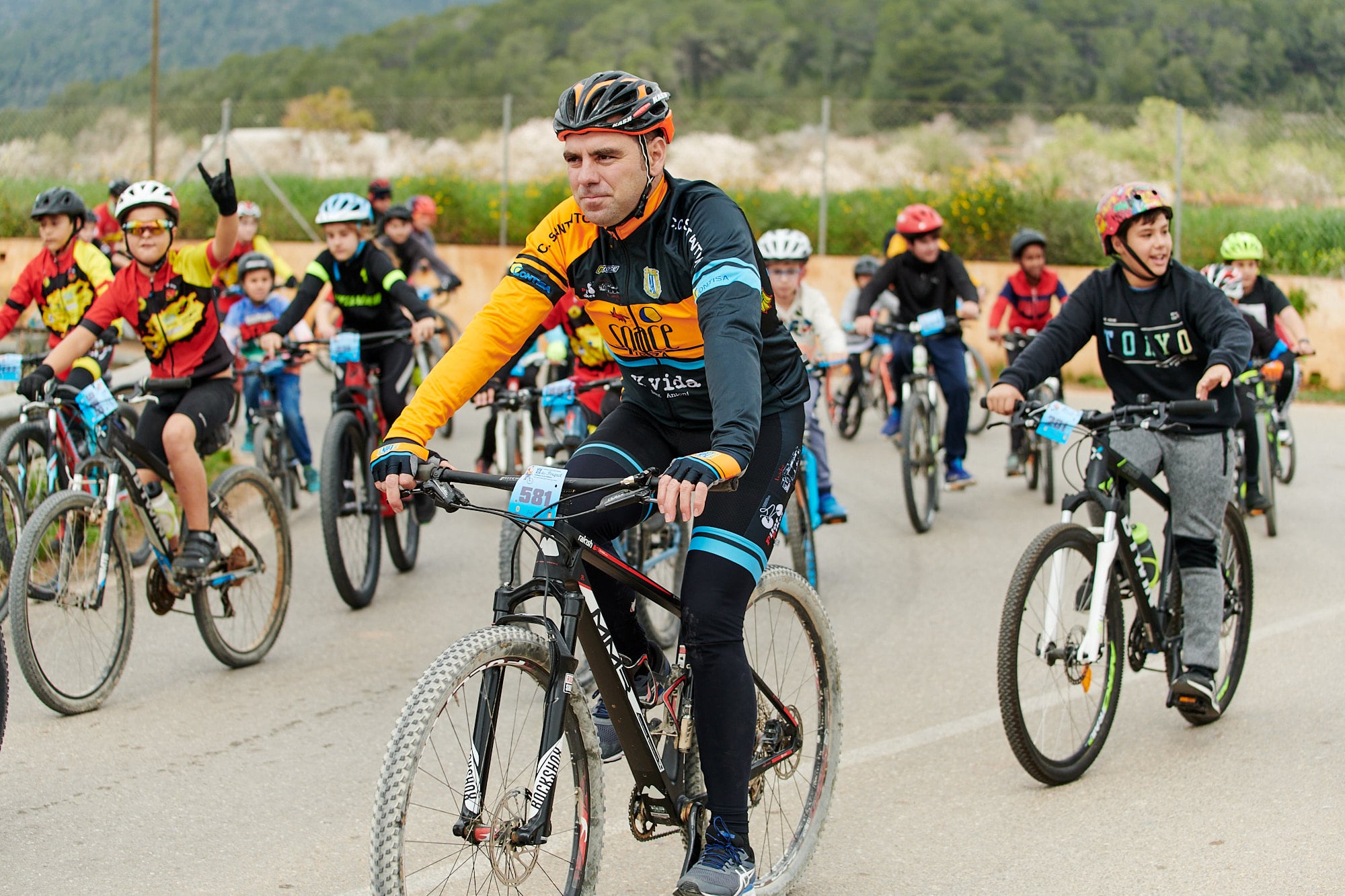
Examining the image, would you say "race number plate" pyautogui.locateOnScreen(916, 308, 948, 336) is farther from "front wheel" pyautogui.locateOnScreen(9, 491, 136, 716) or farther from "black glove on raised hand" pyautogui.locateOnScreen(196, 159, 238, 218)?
"front wheel" pyautogui.locateOnScreen(9, 491, 136, 716)

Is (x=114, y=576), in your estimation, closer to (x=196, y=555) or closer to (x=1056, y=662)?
(x=196, y=555)

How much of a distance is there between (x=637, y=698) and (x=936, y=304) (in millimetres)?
7494

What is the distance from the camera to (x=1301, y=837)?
4672 millimetres

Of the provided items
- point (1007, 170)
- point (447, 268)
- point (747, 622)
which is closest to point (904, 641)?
point (747, 622)

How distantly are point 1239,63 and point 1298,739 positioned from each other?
44194 millimetres

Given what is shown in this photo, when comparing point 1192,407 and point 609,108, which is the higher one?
point 609,108

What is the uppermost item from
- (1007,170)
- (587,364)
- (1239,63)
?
(1239,63)

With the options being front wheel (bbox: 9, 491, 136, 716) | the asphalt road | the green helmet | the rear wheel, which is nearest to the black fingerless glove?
the asphalt road

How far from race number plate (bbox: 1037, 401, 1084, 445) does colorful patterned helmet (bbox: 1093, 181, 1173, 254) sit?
716 millimetres

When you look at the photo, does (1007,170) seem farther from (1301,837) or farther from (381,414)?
(1301,837)

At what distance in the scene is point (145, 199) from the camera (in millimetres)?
6582

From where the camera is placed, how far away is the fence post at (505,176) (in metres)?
22.2

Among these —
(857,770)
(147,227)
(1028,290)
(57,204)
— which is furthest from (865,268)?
(857,770)

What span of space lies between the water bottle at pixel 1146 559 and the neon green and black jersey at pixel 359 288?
4.75 metres
